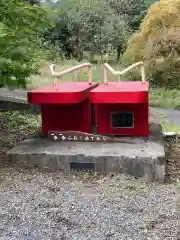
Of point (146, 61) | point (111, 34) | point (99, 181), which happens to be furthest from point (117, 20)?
point (99, 181)

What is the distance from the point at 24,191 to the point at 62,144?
145 cm

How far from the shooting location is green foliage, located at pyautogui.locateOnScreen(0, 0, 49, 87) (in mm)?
5312

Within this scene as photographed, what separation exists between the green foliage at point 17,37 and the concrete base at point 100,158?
1.06 m

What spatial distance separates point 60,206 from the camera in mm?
4242

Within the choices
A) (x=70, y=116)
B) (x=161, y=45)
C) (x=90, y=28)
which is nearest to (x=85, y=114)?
(x=70, y=116)

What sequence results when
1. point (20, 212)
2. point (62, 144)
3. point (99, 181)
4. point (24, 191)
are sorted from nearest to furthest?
point (20, 212)
point (24, 191)
point (99, 181)
point (62, 144)

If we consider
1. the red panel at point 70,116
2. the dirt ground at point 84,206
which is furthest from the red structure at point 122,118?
the dirt ground at point 84,206

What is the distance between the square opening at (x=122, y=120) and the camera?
21.0 ft

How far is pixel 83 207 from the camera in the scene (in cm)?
422

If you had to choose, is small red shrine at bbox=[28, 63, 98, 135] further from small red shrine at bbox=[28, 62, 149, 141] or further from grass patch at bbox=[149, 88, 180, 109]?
grass patch at bbox=[149, 88, 180, 109]

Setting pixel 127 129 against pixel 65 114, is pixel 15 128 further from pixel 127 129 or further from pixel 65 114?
pixel 127 129

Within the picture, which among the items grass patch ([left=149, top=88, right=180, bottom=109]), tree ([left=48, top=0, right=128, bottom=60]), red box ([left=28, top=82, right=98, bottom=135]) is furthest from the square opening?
tree ([left=48, top=0, right=128, bottom=60])

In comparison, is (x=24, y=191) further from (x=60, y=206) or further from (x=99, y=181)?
(x=99, y=181)

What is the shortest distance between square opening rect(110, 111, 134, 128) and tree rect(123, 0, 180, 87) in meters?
11.3
